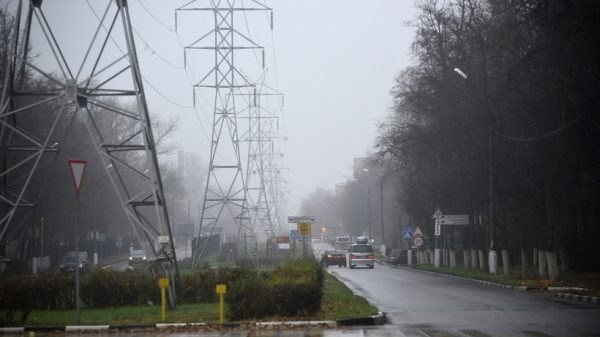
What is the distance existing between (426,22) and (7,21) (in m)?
24.1

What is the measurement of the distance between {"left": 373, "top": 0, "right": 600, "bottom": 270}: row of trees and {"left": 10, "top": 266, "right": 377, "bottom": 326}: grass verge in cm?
944

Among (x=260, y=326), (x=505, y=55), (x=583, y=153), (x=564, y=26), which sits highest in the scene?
(x=505, y=55)

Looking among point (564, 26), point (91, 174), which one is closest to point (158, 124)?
point (91, 174)

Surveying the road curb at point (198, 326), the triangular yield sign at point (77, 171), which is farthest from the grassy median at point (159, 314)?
the triangular yield sign at point (77, 171)

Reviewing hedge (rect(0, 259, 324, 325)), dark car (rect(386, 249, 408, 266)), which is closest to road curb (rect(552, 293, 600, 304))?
hedge (rect(0, 259, 324, 325))

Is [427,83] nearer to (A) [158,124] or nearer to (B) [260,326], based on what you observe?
(B) [260,326]

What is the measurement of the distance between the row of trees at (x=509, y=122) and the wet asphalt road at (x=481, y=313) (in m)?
7.09

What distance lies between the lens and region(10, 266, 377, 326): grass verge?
2262cm

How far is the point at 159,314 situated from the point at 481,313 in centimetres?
918

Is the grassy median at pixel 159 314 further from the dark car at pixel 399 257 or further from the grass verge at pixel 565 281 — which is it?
the dark car at pixel 399 257

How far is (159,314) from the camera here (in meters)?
24.9

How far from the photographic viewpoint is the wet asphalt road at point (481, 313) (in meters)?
18.8

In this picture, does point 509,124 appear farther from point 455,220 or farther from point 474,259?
point 474,259

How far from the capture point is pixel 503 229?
47.8 meters
